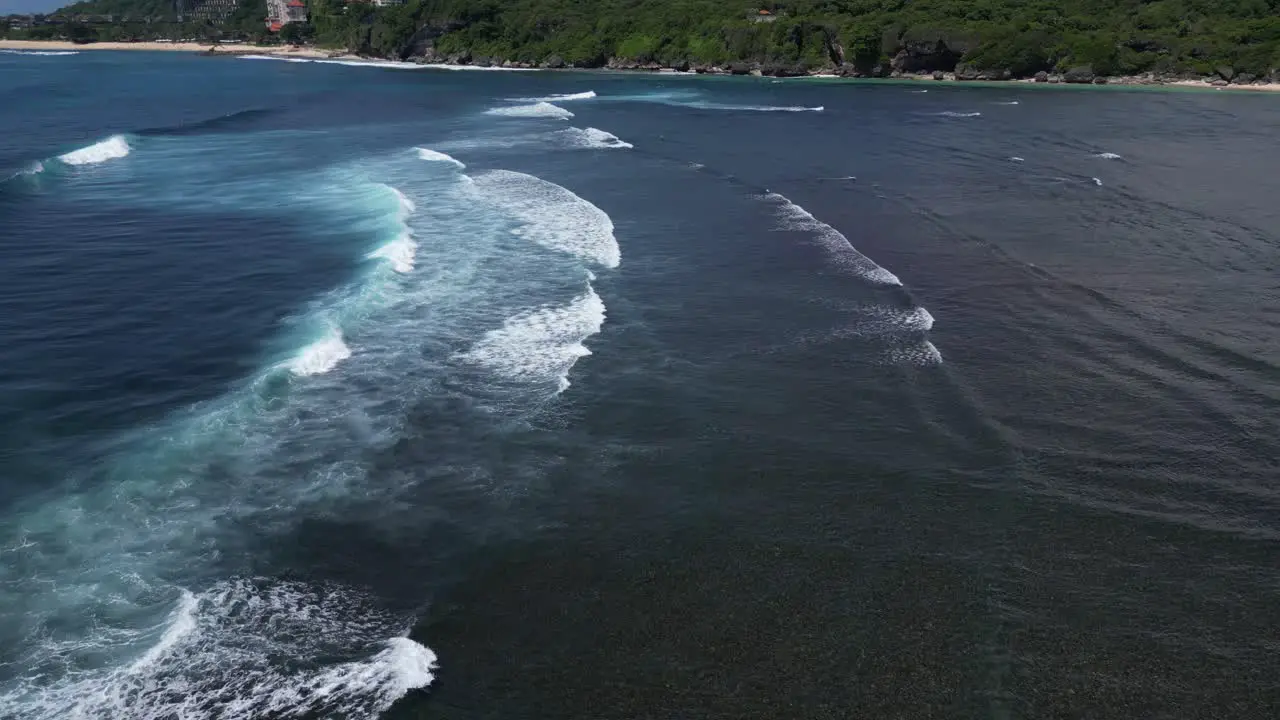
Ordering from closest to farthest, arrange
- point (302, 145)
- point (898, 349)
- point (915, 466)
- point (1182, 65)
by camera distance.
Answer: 1. point (915, 466)
2. point (898, 349)
3. point (302, 145)
4. point (1182, 65)

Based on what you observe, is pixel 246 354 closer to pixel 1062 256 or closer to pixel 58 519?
pixel 58 519

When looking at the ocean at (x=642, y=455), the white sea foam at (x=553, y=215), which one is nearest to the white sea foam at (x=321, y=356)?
the ocean at (x=642, y=455)

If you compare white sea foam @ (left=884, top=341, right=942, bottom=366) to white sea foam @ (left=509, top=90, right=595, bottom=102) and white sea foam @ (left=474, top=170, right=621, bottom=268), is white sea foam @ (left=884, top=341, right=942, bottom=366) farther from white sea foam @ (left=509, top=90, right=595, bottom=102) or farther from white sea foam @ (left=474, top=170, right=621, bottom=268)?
white sea foam @ (left=509, top=90, right=595, bottom=102)

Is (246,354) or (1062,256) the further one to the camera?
(1062,256)

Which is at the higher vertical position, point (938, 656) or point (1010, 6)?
point (1010, 6)

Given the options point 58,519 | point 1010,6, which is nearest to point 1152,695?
point 58,519

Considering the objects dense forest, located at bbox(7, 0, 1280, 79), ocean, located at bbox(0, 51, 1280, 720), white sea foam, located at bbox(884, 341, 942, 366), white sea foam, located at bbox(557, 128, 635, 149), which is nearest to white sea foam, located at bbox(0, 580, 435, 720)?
ocean, located at bbox(0, 51, 1280, 720)
